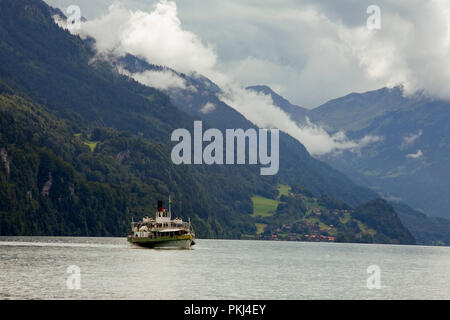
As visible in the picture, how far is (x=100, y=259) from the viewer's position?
589ft

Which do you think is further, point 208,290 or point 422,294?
point 422,294

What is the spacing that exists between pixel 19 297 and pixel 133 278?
119ft

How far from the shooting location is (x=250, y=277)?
469 ft

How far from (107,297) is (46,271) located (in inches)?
1509

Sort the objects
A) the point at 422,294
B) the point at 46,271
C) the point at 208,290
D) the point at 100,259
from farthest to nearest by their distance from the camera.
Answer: the point at 100,259, the point at 46,271, the point at 422,294, the point at 208,290
